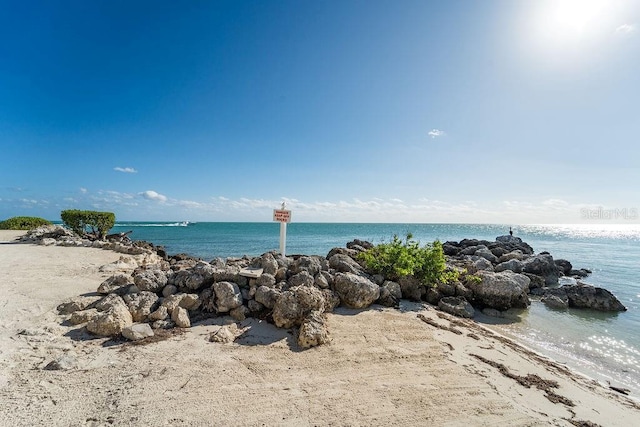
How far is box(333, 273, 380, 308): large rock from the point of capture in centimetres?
706

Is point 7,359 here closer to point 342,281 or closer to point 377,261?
point 342,281

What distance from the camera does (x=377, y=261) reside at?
29.7ft

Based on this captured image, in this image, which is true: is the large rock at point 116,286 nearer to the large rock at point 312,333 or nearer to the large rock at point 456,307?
the large rock at point 312,333

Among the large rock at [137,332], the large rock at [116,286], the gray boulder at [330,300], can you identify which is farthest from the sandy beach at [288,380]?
the large rock at [116,286]

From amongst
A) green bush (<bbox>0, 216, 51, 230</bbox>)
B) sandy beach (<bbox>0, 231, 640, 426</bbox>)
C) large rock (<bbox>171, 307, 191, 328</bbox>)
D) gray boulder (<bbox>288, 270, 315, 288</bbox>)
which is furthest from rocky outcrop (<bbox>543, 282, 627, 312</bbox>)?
green bush (<bbox>0, 216, 51, 230</bbox>)

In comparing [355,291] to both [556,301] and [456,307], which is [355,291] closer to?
[456,307]

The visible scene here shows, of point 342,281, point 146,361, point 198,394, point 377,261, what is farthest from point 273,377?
point 377,261

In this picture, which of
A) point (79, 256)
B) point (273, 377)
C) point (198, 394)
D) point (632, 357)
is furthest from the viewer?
point (79, 256)

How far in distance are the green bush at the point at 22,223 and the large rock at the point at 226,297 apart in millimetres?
30895

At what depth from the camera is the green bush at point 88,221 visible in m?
22.0

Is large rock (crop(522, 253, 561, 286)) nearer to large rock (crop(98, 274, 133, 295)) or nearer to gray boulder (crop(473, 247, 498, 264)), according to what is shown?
gray boulder (crop(473, 247, 498, 264))

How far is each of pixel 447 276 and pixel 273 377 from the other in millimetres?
6485

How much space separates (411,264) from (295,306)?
4020mm

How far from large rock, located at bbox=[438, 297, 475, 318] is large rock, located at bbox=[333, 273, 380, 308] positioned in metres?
2.10
